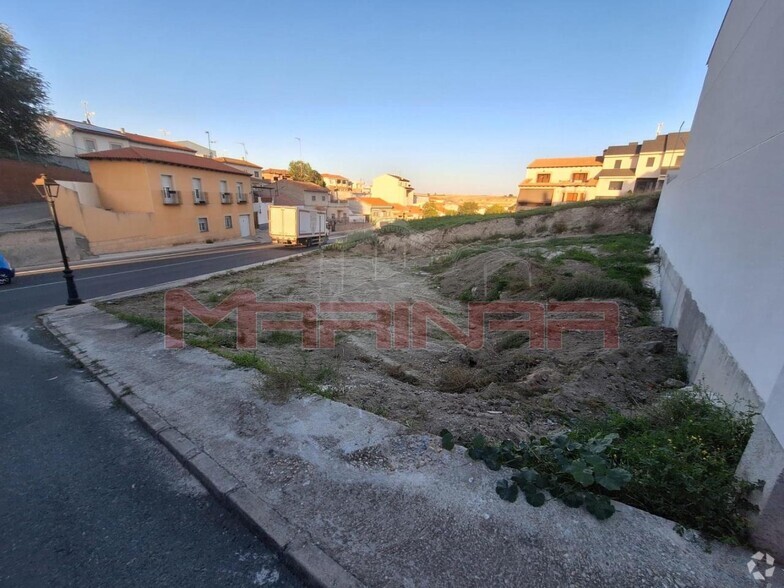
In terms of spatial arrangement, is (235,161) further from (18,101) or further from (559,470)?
(559,470)

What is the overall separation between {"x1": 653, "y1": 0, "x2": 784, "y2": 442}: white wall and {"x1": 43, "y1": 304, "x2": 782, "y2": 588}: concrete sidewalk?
3.73 ft

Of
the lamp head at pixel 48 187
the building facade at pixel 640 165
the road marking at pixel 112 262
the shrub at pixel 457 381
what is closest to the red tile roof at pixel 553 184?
the building facade at pixel 640 165

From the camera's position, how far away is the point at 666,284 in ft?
24.3

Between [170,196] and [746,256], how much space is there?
1113 inches

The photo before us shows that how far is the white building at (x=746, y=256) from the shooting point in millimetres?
2062

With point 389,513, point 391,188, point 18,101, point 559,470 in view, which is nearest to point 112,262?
point 18,101

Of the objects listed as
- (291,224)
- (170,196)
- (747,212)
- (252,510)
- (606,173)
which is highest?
(606,173)

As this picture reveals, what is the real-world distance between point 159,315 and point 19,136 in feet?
87.4

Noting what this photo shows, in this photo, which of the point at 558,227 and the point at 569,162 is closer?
the point at 558,227

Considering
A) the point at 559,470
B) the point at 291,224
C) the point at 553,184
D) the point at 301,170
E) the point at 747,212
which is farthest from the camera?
the point at 301,170

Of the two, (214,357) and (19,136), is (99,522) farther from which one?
(19,136)

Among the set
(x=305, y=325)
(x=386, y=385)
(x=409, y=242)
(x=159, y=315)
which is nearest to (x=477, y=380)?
(x=386, y=385)

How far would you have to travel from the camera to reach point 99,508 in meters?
2.62

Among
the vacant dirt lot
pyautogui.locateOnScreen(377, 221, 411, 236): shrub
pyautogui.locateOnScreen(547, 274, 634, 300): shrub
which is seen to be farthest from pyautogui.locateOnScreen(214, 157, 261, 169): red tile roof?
pyautogui.locateOnScreen(547, 274, 634, 300): shrub
